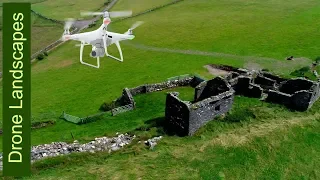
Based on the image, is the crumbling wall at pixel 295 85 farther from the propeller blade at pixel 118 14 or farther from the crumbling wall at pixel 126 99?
the propeller blade at pixel 118 14

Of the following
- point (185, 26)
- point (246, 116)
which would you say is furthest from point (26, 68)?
point (185, 26)

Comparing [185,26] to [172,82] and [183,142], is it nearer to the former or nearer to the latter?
[172,82]

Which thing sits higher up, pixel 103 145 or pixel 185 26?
pixel 185 26

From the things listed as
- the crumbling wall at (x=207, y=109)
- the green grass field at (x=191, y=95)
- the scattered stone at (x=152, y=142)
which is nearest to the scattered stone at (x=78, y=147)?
the green grass field at (x=191, y=95)

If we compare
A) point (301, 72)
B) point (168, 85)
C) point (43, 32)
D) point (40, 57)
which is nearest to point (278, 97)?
point (168, 85)

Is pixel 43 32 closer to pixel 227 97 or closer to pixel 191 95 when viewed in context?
pixel 191 95

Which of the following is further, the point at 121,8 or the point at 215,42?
the point at 121,8
